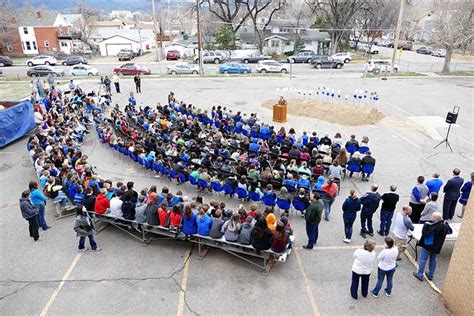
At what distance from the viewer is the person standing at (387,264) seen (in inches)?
262

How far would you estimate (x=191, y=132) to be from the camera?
49.3 ft

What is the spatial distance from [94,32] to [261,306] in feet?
263

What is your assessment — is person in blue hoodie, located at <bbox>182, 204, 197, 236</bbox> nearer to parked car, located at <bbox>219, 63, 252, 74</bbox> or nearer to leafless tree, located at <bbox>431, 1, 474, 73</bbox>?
parked car, located at <bbox>219, 63, 252, 74</bbox>

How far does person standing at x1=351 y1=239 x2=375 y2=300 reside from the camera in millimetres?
6516

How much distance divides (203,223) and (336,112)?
14.9 meters

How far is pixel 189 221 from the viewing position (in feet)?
27.1

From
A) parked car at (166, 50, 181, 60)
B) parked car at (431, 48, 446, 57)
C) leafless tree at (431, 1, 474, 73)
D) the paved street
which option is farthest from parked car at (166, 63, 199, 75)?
parked car at (431, 48, 446, 57)

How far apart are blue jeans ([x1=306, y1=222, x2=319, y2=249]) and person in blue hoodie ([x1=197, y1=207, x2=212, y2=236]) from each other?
2354mm

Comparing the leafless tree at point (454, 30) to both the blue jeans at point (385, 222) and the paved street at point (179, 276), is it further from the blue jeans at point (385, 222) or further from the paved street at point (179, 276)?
the blue jeans at point (385, 222)

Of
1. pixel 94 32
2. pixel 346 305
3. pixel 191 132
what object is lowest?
pixel 346 305

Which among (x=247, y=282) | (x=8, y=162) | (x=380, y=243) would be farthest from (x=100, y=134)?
(x=380, y=243)

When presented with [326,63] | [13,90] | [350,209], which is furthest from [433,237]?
[326,63]

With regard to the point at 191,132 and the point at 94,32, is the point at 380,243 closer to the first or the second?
the point at 191,132

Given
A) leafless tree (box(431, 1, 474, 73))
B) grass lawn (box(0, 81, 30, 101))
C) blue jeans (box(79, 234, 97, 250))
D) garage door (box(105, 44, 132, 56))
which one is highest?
leafless tree (box(431, 1, 474, 73))
